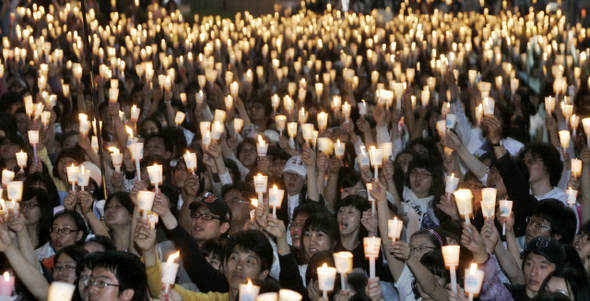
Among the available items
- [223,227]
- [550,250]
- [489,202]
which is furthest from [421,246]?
[223,227]

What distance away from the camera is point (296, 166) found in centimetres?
592

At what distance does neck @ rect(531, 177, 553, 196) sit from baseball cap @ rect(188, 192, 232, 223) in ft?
7.27

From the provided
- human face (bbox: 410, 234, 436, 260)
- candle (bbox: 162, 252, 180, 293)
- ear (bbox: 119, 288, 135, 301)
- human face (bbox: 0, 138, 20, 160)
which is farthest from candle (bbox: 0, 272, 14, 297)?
human face (bbox: 0, 138, 20, 160)

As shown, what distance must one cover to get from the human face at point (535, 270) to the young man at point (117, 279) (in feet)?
6.32

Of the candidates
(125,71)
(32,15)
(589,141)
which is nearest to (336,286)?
(589,141)

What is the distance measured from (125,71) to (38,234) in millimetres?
6857

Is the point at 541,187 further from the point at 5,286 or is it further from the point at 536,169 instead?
the point at 5,286

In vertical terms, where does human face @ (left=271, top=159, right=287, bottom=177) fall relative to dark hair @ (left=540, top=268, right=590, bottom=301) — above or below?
above

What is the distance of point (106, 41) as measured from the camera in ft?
40.5

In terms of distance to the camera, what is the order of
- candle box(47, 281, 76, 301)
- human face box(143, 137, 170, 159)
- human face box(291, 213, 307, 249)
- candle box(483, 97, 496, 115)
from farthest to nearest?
human face box(143, 137, 170, 159)
candle box(483, 97, 496, 115)
human face box(291, 213, 307, 249)
candle box(47, 281, 76, 301)

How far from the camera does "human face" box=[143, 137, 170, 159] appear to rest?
22.7ft

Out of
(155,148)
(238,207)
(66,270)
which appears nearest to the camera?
(66,270)

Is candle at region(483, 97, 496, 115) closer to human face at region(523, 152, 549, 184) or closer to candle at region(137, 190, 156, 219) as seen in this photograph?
human face at region(523, 152, 549, 184)

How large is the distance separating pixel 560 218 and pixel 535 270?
2.56ft
